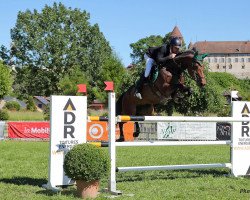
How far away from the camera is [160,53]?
7.55m

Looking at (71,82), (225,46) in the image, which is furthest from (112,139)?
(225,46)

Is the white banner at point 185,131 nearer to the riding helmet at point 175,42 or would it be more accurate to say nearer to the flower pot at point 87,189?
the riding helmet at point 175,42

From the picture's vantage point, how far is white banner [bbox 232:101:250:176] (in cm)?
855

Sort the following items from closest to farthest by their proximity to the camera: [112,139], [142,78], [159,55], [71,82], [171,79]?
[112,139], [171,79], [159,55], [142,78], [71,82]

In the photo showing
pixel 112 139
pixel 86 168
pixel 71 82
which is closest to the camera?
pixel 86 168

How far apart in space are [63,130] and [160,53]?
81.7 inches

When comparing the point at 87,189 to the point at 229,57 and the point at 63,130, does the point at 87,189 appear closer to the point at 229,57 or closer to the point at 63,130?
the point at 63,130

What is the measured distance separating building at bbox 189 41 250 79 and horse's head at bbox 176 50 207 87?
110 metres

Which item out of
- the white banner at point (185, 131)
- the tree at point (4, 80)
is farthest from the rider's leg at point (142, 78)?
the tree at point (4, 80)

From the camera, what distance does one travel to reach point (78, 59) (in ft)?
167

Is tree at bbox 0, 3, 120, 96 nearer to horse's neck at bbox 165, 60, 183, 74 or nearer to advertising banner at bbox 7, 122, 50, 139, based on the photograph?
advertising banner at bbox 7, 122, 50, 139

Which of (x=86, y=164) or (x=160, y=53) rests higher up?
(x=160, y=53)

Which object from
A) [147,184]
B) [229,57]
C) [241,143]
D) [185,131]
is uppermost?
[229,57]

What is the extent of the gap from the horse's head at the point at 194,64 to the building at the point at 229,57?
359 ft
